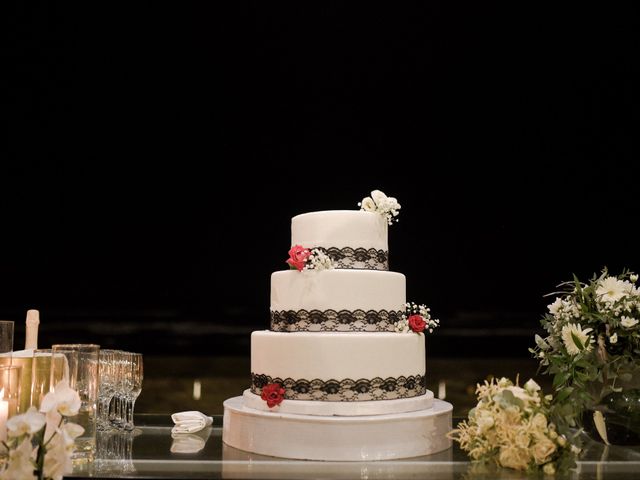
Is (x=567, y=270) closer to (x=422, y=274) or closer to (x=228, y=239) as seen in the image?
(x=422, y=274)

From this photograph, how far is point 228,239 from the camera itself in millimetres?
4191

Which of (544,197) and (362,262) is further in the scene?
(544,197)

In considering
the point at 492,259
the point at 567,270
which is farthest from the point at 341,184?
the point at 567,270

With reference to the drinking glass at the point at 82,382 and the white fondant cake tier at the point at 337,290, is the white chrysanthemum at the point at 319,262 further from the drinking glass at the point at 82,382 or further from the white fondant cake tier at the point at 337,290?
the drinking glass at the point at 82,382

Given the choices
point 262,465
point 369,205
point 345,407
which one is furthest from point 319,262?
point 262,465

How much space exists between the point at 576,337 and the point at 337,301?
1.05m

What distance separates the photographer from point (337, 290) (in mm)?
2848

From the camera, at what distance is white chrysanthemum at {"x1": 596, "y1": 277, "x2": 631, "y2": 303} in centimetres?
280

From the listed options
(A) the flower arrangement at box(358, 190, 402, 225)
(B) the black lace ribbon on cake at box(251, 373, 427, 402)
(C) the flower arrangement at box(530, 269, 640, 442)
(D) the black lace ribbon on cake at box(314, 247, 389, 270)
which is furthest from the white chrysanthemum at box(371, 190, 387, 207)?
(C) the flower arrangement at box(530, 269, 640, 442)

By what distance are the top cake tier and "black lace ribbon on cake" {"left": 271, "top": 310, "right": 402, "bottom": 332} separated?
230 mm

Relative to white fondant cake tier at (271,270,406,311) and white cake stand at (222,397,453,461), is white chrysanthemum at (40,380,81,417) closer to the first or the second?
white cake stand at (222,397,453,461)

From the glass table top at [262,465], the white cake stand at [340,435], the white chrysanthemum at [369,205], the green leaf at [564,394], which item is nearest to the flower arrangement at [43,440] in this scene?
the glass table top at [262,465]

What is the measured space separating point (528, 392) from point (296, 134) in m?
2.45

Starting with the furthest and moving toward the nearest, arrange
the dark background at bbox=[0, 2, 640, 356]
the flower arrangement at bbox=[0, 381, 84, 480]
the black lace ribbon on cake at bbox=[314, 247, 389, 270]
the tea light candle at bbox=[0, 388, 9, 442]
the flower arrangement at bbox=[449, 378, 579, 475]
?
the dark background at bbox=[0, 2, 640, 356] < the black lace ribbon on cake at bbox=[314, 247, 389, 270] < the flower arrangement at bbox=[449, 378, 579, 475] < the tea light candle at bbox=[0, 388, 9, 442] < the flower arrangement at bbox=[0, 381, 84, 480]
